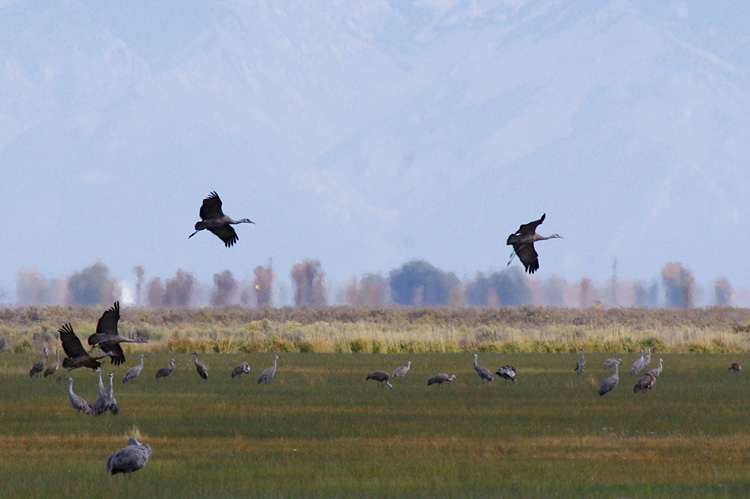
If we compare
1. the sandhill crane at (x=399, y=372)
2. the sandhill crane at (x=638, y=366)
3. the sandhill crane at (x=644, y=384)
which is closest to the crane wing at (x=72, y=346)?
the sandhill crane at (x=644, y=384)

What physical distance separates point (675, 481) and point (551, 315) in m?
96.8

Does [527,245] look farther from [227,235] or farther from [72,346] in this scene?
[72,346]

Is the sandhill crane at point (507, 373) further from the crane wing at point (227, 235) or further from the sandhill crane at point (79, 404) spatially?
the crane wing at point (227, 235)

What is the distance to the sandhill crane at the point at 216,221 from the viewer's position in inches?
819

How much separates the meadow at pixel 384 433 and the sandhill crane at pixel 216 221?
3.26 m

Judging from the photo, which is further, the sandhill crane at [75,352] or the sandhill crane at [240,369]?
the sandhill crane at [240,369]

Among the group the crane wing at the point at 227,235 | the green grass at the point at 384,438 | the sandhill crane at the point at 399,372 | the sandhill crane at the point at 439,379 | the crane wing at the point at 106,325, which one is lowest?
the green grass at the point at 384,438

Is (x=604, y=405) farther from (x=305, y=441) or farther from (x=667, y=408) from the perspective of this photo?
(x=305, y=441)

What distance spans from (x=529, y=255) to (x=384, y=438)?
3.97 metres

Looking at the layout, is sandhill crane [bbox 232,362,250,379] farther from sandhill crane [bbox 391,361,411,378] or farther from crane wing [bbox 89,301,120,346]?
crane wing [bbox 89,301,120,346]

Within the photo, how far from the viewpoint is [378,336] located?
58.7 metres

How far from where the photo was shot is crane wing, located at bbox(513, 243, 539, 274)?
22.2 m

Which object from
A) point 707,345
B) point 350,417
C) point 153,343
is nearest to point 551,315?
point 707,345

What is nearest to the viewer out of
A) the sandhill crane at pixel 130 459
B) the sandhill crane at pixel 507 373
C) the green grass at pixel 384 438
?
the sandhill crane at pixel 130 459
